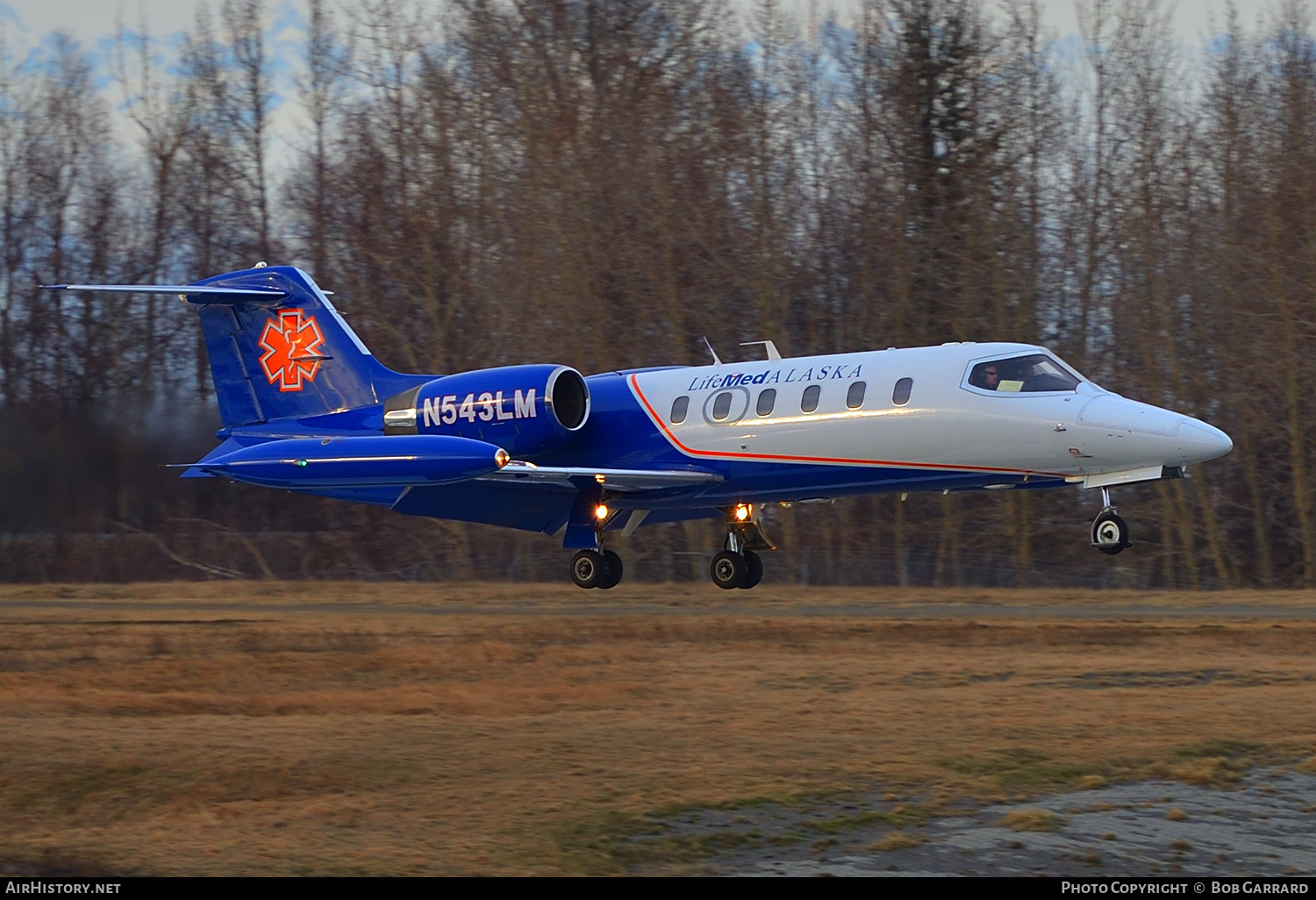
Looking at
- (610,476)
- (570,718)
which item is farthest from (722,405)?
(570,718)

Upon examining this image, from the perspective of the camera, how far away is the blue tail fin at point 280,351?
21.9 m

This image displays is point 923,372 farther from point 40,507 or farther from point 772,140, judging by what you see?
point 772,140

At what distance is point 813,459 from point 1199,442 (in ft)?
14.5

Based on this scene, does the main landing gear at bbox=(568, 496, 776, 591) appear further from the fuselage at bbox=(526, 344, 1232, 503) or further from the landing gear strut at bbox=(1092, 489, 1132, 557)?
the landing gear strut at bbox=(1092, 489, 1132, 557)

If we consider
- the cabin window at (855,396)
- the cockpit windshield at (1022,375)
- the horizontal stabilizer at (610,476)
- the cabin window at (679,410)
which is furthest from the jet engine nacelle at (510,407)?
the cockpit windshield at (1022,375)

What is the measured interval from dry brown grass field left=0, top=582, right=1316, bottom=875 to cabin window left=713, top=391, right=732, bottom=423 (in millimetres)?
3037

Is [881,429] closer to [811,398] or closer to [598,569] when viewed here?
[811,398]

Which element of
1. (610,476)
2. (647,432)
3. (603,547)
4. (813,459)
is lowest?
(603,547)

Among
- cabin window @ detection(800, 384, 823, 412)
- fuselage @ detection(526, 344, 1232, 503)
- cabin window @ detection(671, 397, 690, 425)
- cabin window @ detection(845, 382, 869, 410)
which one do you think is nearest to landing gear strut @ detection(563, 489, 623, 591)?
fuselage @ detection(526, 344, 1232, 503)

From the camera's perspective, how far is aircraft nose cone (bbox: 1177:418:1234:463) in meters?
16.3

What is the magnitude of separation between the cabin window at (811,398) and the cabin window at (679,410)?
1707 mm

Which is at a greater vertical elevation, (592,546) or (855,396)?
(855,396)

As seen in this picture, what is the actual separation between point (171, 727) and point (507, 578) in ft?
65.7

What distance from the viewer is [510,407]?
19656 millimetres
